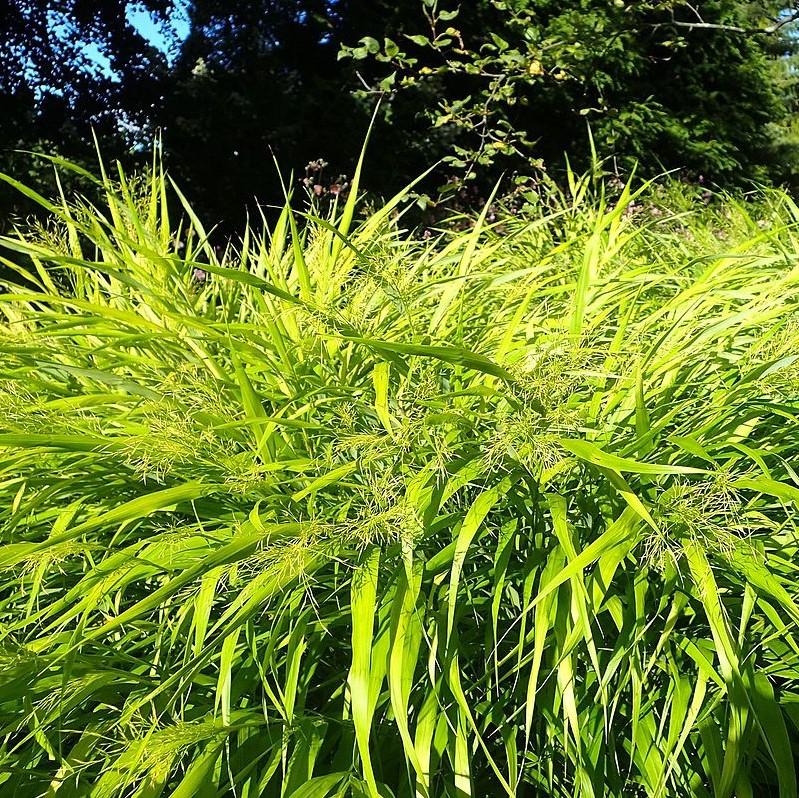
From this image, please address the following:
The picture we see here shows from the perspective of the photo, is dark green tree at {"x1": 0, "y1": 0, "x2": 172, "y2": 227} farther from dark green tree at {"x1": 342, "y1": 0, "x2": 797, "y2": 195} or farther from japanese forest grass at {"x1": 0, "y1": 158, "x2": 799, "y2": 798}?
japanese forest grass at {"x1": 0, "y1": 158, "x2": 799, "y2": 798}

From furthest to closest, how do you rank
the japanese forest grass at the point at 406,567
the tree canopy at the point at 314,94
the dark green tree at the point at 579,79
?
1. the tree canopy at the point at 314,94
2. the dark green tree at the point at 579,79
3. the japanese forest grass at the point at 406,567

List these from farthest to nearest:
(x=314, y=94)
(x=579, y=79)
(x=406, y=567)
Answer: (x=314, y=94) → (x=579, y=79) → (x=406, y=567)

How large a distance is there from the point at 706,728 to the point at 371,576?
0.49 meters

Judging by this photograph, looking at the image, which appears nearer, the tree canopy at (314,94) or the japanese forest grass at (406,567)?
the japanese forest grass at (406,567)

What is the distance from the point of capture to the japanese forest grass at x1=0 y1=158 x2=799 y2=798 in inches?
40.2

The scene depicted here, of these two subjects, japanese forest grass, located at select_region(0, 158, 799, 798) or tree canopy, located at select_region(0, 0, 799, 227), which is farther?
tree canopy, located at select_region(0, 0, 799, 227)

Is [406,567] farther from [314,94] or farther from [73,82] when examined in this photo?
[73,82]

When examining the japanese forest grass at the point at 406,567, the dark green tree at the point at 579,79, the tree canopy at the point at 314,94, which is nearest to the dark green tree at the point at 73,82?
the tree canopy at the point at 314,94

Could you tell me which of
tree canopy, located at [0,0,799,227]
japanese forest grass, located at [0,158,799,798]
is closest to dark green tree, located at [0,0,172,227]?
tree canopy, located at [0,0,799,227]

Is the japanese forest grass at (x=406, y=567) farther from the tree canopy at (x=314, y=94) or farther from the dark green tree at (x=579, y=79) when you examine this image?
the tree canopy at (x=314, y=94)

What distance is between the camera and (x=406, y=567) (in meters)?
1.06

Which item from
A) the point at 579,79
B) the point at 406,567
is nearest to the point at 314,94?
the point at 579,79

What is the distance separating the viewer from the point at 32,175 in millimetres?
6191

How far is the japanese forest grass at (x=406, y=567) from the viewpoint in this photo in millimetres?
1021
